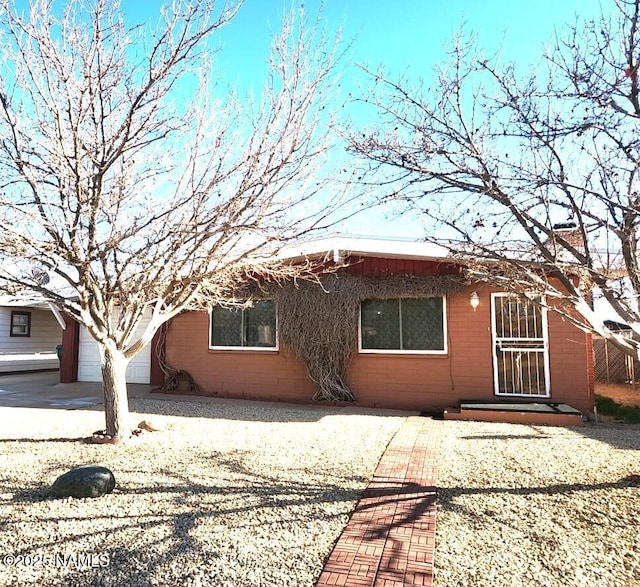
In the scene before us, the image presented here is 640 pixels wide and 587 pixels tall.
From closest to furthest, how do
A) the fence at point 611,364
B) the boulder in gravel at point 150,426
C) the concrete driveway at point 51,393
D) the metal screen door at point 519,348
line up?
the boulder in gravel at point 150,426
the metal screen door at point 519,348
the concrete driveway at point 51,393
the fence at point 611,364

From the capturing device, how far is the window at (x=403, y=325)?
356 inches

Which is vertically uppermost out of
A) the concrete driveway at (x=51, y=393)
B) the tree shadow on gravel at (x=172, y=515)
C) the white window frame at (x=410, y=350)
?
the white window frame at (x=410, y=350)

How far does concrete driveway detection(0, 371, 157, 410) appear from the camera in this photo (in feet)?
30.5

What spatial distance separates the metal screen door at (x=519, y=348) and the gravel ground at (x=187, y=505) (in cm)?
303

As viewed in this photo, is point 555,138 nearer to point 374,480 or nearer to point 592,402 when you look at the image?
point 374,480

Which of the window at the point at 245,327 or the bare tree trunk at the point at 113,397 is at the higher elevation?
the window at the point at 245,327

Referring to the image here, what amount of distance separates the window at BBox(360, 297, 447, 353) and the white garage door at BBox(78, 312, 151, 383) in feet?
20.7

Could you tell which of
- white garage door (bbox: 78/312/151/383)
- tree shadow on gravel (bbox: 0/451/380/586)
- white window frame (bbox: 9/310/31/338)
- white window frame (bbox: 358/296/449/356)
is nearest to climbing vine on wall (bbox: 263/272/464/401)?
white window frame (bbox: 358/296/449/356)

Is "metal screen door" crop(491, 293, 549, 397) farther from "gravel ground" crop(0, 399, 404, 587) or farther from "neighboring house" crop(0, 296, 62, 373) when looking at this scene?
"neighboring house" crop(0, 296, 62, 373)

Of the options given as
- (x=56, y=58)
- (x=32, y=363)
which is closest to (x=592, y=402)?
(x=56, y=58)

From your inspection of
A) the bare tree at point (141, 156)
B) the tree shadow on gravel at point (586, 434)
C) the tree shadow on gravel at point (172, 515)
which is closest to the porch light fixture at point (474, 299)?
the tree shadow on gravel at point (586, 434)

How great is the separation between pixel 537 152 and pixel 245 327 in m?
7.57

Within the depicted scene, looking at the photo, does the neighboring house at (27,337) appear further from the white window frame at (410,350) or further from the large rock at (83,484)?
the large rock at (83,484)

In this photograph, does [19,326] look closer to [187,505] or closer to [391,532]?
[187,505]
